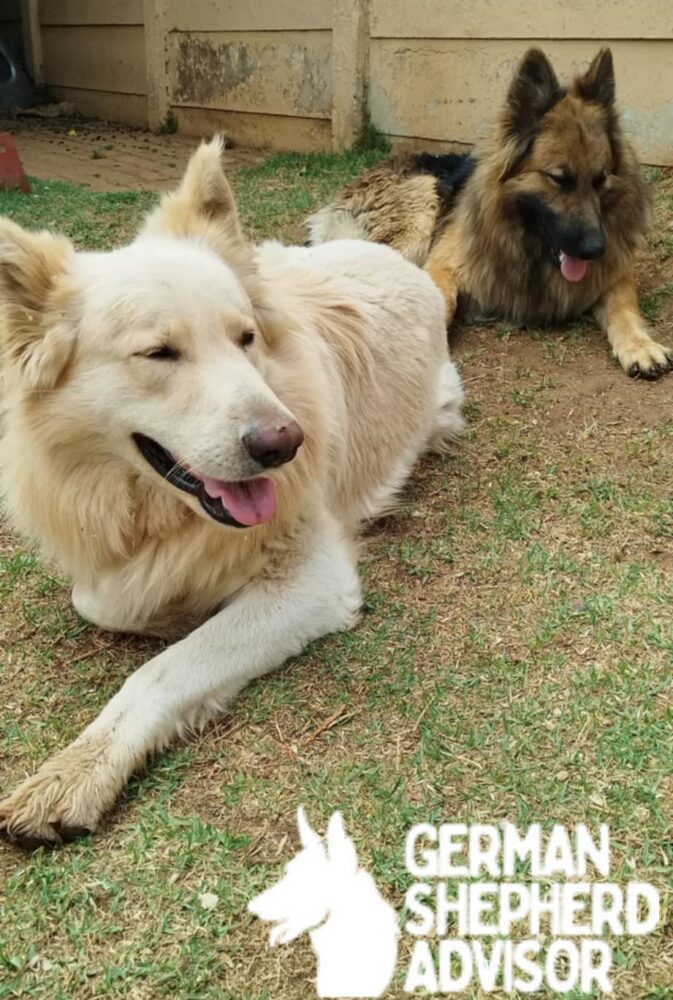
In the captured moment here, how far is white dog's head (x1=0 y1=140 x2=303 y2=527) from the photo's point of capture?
2.01 meters

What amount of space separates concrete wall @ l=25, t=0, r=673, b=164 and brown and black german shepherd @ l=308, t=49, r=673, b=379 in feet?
6.19

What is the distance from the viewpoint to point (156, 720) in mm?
2113

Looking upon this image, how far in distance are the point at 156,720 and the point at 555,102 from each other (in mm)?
3934

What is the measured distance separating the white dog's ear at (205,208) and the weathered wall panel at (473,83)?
4.68m

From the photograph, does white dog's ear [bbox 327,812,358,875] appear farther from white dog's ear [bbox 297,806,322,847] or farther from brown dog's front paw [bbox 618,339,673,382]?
brown dog's front paw [bbox 618,339,673,382]

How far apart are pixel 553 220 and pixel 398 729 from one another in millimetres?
3361

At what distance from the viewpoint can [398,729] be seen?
7.11 feet

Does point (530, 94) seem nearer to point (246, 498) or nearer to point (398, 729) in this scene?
point (246, 498)

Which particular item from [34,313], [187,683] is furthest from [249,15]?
[187,683]

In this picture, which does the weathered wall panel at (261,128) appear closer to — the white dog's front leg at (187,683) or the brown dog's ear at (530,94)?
the brown dog's ear at (530,94)

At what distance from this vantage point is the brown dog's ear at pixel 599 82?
454cm

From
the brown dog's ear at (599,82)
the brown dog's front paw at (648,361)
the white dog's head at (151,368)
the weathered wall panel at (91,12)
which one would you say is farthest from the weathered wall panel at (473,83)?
the white dog's head at (151,368)
